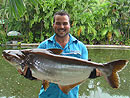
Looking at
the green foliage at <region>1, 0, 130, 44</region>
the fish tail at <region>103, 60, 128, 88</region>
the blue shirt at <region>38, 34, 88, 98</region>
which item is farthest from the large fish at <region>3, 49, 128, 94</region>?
the green foliage at <region>1, 0, 130, 44</region>

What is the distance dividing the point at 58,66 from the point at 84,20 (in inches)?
726

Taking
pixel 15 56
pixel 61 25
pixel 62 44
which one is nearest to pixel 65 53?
pixel 62 44

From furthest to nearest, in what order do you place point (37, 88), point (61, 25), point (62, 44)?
point (37, 88)
point (62, 44)
point (61, 25)

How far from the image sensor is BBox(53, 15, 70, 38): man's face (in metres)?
2.19

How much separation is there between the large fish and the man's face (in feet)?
1.42

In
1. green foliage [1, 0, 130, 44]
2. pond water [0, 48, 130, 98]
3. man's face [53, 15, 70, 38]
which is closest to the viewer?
man's face [53, 15, 70, 38]

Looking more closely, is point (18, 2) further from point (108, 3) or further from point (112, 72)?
point (108, 3)

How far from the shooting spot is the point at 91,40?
67.1 ft

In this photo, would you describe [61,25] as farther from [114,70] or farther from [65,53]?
[114,70]

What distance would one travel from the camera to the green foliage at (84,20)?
776 inches

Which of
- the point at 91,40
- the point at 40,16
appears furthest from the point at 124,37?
the point at 40,16

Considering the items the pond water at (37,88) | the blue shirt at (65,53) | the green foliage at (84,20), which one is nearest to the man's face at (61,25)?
the blue shirt at (65,53)

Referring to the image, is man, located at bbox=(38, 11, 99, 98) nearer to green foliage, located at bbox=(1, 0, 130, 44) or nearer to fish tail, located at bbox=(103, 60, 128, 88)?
fish tail, located at bbox=(103, 60, 128, 88)

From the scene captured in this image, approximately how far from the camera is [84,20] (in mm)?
19844
